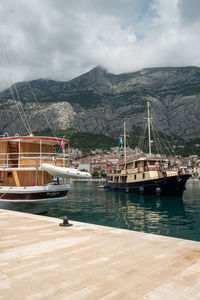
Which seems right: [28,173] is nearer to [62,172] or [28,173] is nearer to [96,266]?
[62,172]

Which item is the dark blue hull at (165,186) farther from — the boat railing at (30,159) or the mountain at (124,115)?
the mountain at (124,115)

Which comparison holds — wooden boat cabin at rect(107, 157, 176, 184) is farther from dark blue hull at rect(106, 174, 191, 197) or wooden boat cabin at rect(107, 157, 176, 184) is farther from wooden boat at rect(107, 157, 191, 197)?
dark blue hull at rect(106, 174, 191, 197)

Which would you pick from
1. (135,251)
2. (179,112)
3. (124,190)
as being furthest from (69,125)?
(135,251)

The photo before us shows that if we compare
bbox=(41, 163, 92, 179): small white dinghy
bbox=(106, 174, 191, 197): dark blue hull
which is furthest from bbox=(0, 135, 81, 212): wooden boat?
bbox=(106, 174, 191, 197): dark blue hull

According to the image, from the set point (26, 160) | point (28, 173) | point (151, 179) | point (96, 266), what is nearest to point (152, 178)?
point (151, 179)

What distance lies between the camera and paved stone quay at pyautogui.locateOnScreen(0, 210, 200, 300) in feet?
12.2

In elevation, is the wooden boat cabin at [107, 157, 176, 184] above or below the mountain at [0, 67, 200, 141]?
below

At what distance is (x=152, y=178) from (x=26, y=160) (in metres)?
25.4

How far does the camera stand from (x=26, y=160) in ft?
58.5

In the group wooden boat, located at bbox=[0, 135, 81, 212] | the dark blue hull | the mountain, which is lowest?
the dark blue hull

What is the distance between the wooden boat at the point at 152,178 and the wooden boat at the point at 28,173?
70.9 feet

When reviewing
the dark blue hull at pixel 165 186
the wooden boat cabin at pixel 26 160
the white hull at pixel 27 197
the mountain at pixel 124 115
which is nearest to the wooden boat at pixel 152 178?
the dark blue hull at pixel 165 186

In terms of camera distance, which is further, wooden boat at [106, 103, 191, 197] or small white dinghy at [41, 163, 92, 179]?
wooden boat at [106, 103, 191, 197]

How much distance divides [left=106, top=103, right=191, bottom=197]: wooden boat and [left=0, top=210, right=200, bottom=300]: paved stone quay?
3026 centimetres
